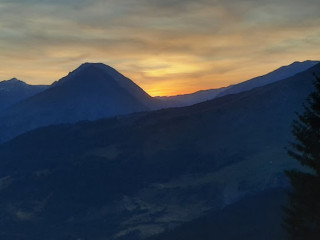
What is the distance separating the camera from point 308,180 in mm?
31422

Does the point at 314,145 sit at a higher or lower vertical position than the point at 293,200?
higher

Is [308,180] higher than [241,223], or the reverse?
[308,180]

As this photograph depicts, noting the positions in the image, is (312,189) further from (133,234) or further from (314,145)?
(133,234)

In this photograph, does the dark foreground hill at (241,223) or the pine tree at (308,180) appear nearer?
the pine tree at (308,180)

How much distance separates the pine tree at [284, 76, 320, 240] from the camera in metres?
31.0

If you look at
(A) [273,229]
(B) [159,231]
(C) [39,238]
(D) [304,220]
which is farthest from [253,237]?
(D) [304,220]

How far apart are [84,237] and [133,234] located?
2350 centimetres

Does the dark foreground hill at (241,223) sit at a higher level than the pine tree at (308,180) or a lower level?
lower

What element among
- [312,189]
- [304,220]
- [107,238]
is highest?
[312,189]

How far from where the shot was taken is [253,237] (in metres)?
143

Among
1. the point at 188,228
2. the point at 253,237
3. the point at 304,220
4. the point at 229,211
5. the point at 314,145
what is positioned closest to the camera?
the point at 314,145

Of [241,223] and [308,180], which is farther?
[241,223]

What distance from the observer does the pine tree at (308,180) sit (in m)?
31.0

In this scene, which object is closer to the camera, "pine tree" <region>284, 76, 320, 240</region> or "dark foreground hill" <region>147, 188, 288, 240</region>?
"pine tree" <region>284, 76, 320, 240</region>
